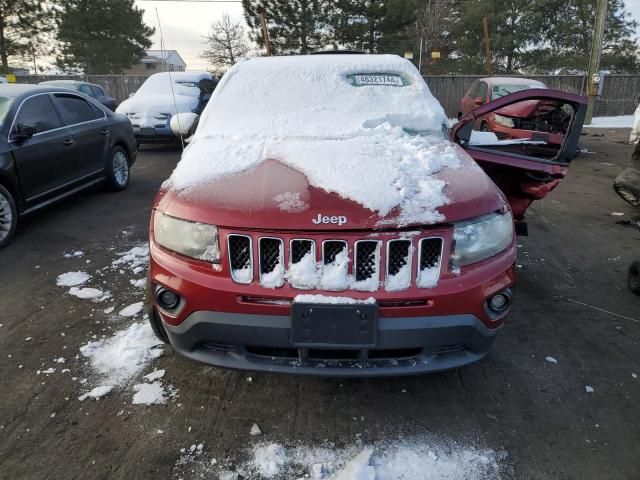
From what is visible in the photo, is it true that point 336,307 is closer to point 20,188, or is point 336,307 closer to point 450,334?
point 450,334

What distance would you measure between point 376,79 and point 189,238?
216 cm

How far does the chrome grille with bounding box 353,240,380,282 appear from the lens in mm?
2107

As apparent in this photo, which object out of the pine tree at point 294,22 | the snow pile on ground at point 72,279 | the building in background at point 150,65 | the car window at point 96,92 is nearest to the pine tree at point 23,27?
the building in background at point 150,65

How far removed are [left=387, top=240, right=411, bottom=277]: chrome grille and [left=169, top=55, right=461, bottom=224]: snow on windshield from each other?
0.10m

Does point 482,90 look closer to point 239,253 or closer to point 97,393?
point 239,253

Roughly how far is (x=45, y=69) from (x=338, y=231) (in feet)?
126

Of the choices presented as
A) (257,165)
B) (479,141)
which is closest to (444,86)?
(479,141)

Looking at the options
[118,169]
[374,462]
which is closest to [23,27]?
[118,169]

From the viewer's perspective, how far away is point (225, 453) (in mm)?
2225

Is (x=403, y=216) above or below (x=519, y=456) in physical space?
above

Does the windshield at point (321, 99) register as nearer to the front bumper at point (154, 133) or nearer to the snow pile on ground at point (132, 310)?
the snow pile on ground at point (132, 310)

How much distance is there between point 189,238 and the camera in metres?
2.22

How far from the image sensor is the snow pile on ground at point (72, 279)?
13.1 ft

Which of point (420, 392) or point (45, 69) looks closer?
point (420, 392)
